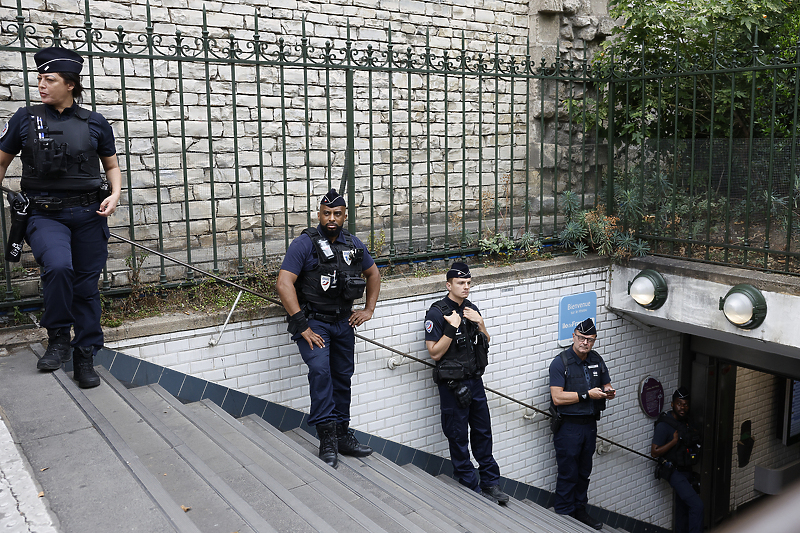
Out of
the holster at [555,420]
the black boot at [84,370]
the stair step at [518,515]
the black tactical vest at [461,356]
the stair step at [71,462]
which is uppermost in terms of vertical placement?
the black boot at [84,370]

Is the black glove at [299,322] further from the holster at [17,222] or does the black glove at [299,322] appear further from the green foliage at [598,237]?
the green foliage at [598,237]

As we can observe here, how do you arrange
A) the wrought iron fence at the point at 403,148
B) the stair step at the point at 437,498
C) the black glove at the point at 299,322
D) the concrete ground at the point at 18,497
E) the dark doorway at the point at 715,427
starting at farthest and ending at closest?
the dark doorway at the point at 715,427 → the wrought iron fence at the point at 403,148 → the black glove at the point at 299,322 → the stair step at the point at 437,498 → the concrete ground at the point at 18,497

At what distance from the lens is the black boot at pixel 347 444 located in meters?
4.75

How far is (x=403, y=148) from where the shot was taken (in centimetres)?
813

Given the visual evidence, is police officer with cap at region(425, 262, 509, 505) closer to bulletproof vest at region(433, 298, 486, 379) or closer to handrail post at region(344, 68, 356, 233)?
bulletproof vest at region(433, 298, 486, 379)

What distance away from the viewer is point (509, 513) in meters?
5.32

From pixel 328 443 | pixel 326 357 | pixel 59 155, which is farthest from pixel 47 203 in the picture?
pixel 328 443

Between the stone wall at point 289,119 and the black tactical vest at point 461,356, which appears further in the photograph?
the stone wall at point 289,119

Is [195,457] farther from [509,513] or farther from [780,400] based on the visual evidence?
[780,400]

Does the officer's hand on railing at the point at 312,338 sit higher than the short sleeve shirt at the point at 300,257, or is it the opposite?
the short sleeve shirt at the point at 300,257

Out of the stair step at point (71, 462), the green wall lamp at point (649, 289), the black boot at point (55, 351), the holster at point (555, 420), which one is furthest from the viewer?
the green wall lamp at point (649, 289)

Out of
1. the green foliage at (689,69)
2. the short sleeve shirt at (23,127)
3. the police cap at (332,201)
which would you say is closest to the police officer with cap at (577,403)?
the green foliage at (689,69)

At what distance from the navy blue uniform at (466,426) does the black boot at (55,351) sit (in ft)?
8.95

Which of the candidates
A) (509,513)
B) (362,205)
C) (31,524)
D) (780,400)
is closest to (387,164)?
(362,205)
